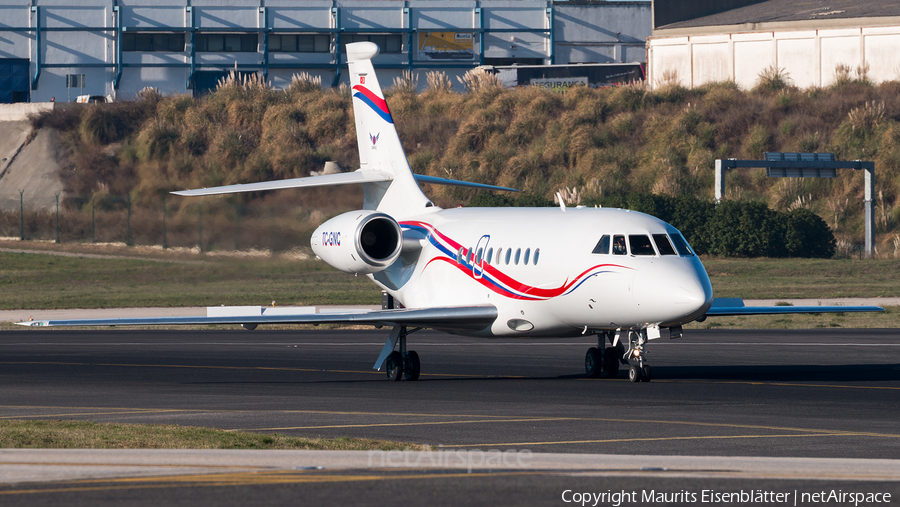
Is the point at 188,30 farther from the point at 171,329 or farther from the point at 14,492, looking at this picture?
the point at 14,492

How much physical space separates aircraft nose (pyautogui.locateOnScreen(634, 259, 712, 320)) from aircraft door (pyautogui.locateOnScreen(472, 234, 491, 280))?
397 cm

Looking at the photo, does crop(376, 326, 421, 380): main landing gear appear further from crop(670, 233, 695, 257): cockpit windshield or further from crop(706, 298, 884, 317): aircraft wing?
crop(706, 298, 884, 317): aircraft wing

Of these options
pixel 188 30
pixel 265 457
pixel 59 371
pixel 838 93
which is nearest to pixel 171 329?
pixel 59 371

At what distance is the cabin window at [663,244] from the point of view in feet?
70.3

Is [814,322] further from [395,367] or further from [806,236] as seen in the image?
[395,367]

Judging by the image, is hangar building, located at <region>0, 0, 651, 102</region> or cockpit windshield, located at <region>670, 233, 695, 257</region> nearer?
cockpit windshield, located at <region>670, 233, 695, 257</region>

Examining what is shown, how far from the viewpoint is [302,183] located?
998 inches

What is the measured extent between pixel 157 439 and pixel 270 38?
81.2 m

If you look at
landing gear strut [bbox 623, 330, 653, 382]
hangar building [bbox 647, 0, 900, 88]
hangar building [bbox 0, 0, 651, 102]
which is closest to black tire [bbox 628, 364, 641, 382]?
landing gear strut [bbox 623, 330, 653, 382]

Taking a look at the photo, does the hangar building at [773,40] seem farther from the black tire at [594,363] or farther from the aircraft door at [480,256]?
the black tire at [594,363]

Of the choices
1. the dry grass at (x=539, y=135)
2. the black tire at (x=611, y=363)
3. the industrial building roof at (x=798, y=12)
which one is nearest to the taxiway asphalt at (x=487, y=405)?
the black tire at (x=611, y=363)

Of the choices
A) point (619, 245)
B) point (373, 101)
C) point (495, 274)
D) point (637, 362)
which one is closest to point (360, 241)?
point (495, 274)

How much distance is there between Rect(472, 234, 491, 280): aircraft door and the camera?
24.1 metres

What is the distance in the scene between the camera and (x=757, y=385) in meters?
21.9
